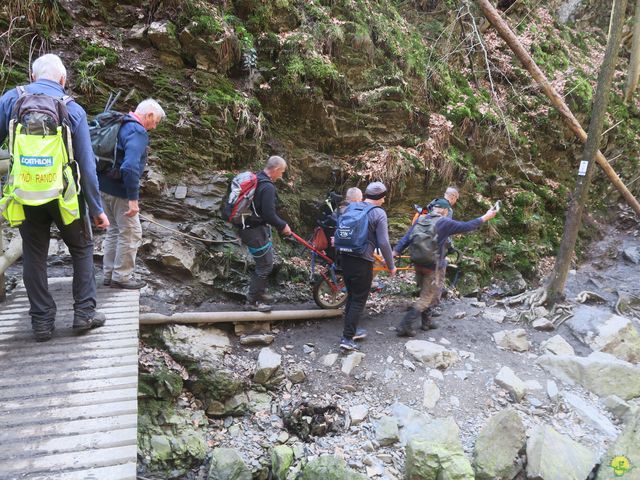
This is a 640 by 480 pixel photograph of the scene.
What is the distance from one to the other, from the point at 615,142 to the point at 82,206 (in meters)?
14.4

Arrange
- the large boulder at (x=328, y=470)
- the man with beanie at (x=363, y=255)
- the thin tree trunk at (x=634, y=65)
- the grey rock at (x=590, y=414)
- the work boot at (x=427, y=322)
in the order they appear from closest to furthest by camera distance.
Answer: the large boulder at (x=328, y=470) → the grey rock at (x=590, y=414) → the man with beanie at (x=363, y=255) → the work boot at (x=427, y=322) → the thin tree trunk at (x=634, y=65)

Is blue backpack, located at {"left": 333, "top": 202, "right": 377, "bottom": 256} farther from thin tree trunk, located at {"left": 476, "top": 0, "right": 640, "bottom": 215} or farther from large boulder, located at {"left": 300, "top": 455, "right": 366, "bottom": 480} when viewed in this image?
thin tree trunk, located at {"left": 476, "top": 0, "right": 640, "bottom": 215}

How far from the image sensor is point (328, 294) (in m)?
6.76

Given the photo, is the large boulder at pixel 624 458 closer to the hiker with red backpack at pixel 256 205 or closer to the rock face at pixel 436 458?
the rock face at pixel 436 458

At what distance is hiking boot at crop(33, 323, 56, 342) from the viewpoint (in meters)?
3.57

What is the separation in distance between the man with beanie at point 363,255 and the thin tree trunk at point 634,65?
12545mm

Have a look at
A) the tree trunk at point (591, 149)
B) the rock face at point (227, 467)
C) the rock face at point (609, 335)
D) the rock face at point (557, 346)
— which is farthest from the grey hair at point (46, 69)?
the rock face at point (609, 335)

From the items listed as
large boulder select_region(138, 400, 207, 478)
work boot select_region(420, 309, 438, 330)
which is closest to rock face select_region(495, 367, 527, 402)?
work boot select_region(420, 309, 438, 330)

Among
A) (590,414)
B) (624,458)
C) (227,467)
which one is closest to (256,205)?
(227,467)

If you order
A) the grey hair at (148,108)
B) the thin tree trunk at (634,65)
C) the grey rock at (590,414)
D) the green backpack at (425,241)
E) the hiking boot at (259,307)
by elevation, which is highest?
the thin tree trunk at (634,65)

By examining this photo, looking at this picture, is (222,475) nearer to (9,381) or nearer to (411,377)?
(9,381)

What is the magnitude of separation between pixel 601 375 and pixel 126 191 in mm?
6823

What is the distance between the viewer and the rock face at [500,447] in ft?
14.8

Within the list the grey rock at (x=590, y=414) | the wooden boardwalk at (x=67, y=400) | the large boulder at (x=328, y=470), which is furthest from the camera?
the grey rock at (x=590, y=414)
